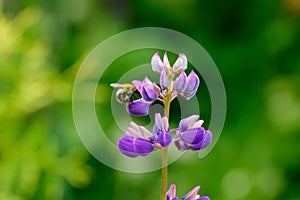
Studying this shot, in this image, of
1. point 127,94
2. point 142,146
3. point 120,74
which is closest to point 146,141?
point 142,146

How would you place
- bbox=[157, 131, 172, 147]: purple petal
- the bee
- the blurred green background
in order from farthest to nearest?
the blurred green background → the bee → bbox=[157, 131, 172, 147]: purple petal

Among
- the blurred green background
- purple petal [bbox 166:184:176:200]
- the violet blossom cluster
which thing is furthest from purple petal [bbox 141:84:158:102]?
the blurred green background

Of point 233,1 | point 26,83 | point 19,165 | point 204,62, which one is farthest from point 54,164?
point 233,1

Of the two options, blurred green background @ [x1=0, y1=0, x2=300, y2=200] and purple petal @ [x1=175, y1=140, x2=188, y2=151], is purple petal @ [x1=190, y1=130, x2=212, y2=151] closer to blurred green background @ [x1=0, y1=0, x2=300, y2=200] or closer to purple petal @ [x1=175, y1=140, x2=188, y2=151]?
purple petal @ [x1=175, y1=140, x2=188, y2=151]

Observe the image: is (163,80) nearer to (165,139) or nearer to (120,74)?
(165,139)

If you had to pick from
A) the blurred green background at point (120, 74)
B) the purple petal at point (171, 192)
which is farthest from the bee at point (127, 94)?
the blurred green background at point (120, 74)

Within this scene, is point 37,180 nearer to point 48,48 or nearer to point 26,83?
point 26,83
